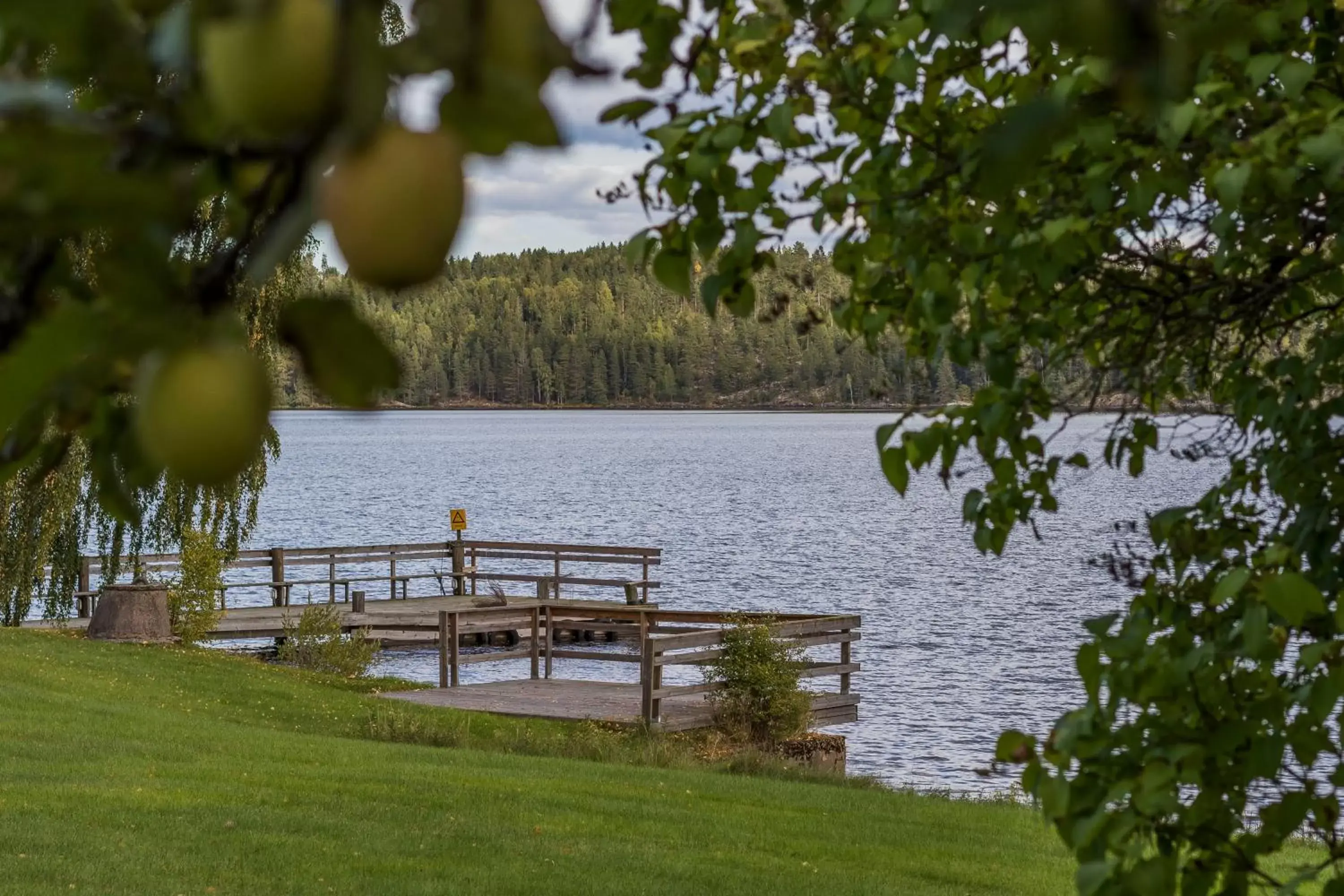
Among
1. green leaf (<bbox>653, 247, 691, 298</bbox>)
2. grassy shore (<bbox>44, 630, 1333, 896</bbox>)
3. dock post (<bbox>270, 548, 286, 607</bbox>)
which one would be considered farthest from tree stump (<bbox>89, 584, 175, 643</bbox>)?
green leaf (<bbox>653, 247, 691, 298</bbox>)

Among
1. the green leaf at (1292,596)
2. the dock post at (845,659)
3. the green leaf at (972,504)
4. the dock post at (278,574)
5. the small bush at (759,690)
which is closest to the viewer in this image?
the green leaf at (1292,596)

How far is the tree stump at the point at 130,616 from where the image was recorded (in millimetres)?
17922

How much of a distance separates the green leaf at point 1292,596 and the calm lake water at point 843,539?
109 cm

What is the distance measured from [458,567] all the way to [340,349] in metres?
26.9

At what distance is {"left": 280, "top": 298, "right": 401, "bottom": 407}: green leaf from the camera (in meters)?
0.38

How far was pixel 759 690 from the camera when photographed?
47.4ft

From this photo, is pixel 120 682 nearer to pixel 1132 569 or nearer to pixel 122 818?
pixel 122 818

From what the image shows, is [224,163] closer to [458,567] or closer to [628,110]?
[628,110]

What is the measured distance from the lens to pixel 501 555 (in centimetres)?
2603

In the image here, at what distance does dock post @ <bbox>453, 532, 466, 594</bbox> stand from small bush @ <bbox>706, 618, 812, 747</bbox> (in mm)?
12526

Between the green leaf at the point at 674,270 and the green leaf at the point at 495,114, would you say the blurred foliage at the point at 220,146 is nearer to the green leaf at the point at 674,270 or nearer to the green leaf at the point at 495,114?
the green leaf at the point at 495,114

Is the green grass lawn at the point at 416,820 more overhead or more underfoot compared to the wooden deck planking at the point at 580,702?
more overhead

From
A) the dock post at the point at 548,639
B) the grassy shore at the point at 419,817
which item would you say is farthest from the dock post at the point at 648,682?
the dock post at the point at 548,639

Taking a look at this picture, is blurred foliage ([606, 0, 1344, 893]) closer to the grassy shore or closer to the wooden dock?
the grassy shore
